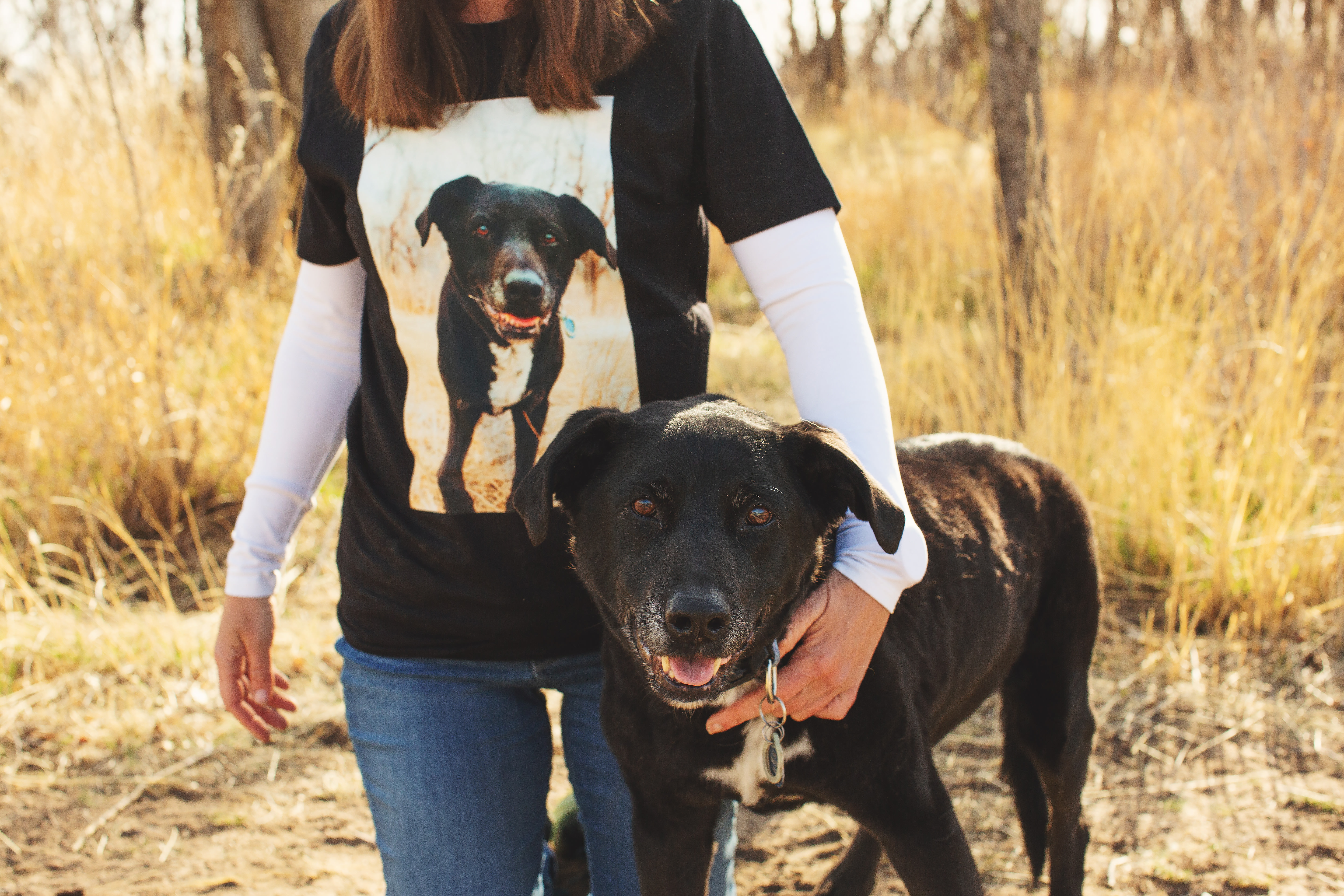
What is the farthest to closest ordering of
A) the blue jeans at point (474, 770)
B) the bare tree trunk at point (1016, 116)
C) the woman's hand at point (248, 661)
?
1. the bare tree trunk at point (1016, 116)
2. the woman's hand at point (248, 661)
3. the blue jeans at point (474, 770)

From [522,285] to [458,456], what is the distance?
1.11 feet

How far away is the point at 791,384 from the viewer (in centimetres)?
184

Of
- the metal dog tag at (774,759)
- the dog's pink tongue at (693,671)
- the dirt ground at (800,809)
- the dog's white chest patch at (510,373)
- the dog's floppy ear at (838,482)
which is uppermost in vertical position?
the dog's white chest patch at (510,373)

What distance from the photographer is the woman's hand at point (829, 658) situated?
1.50 m

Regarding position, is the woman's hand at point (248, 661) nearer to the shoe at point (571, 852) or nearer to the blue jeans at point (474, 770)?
the blue jeans at point (474, 770)

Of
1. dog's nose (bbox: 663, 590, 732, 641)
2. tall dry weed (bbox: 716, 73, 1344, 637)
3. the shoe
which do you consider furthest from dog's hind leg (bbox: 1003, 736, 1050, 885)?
tall dry weed (bbox: 716, 73, 1344, 637)

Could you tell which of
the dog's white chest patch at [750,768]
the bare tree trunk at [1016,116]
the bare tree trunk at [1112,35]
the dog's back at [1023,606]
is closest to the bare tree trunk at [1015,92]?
Answer: the bare tree trunk at [1016,116]

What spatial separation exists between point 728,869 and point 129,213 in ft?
12.8

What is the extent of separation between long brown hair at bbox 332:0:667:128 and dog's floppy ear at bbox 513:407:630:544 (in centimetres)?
57

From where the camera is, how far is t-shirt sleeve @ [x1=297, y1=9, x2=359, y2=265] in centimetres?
188

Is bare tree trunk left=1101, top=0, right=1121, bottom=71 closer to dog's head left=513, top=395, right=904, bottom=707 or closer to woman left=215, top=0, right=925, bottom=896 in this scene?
woman left=215, top=0, right=925, bottom=896

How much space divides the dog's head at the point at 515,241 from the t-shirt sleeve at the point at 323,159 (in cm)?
28

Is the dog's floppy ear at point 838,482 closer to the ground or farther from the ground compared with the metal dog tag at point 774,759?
farther from the ground

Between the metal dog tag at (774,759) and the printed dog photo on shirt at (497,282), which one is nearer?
the metal dog tag at (774,759)
